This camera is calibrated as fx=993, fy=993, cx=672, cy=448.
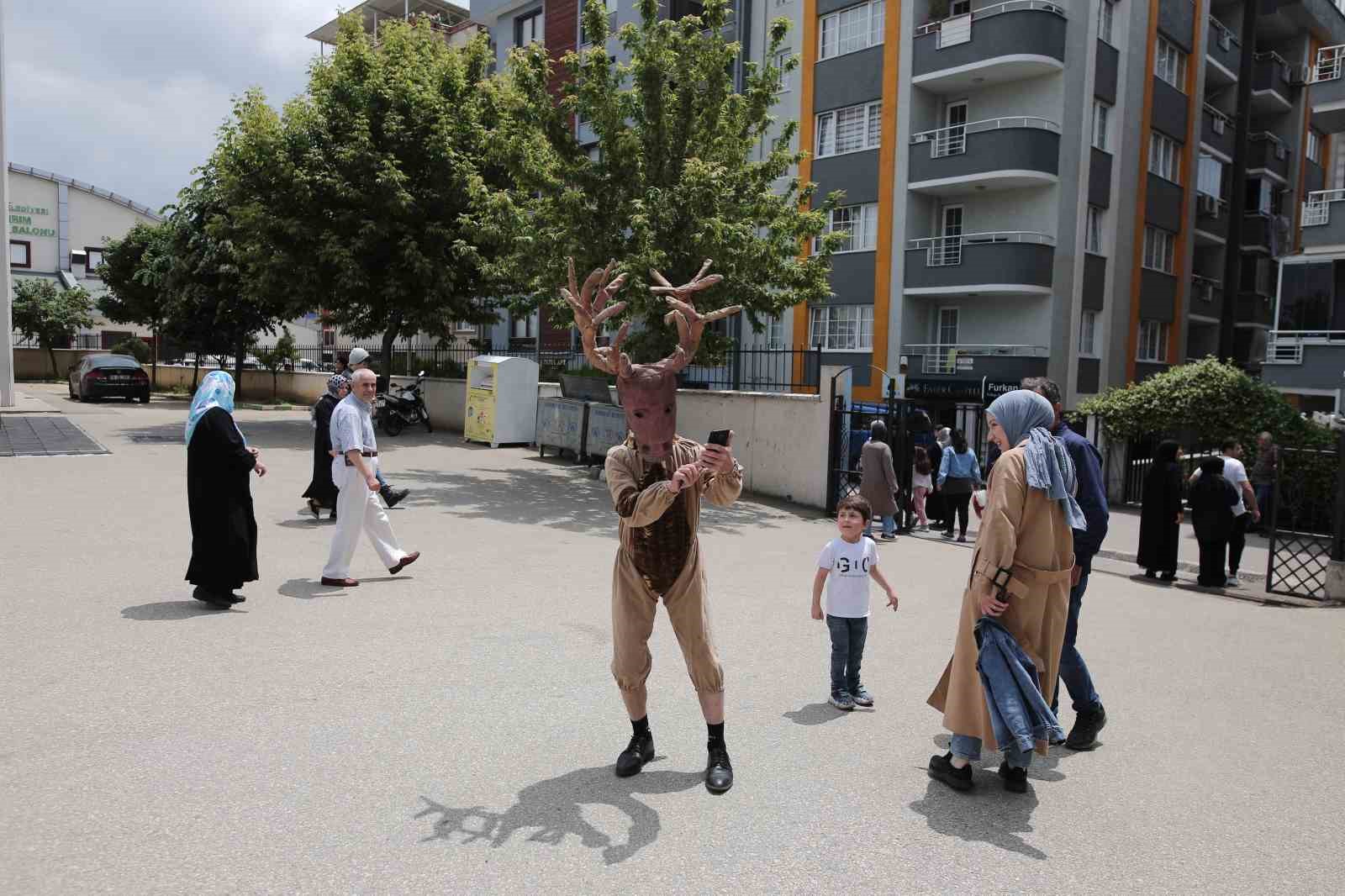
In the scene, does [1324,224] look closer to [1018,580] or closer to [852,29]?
[852,29]

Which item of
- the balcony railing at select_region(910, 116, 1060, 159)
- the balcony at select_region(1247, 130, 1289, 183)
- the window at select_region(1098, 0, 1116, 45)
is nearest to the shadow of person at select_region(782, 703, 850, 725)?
the balcony railing at select_region(910, 116, 1060, 159)

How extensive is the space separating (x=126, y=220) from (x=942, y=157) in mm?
57159

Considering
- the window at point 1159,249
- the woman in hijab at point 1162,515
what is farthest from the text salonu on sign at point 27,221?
the woman in hijab at point 1162,515

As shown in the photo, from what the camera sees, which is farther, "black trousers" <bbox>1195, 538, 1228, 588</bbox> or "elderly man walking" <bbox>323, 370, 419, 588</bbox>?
"black trousers" <bbox>1195, 538, 1228, 588</bbox>

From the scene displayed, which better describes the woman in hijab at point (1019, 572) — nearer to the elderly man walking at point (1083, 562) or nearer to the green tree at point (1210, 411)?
the elderly man walking at point (1083, 562)

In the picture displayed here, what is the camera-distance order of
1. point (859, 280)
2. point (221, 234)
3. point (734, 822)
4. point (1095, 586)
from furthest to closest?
point (859, 280)
point (221, 234)
point (1095, 586)
point (734, 822)

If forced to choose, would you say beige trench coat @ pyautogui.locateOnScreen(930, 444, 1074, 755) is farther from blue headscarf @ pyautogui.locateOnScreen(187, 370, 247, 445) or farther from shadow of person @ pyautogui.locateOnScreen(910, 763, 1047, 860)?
blue headscarf @ pyautogui.locateOnScreen(187, 370, 247, 445)

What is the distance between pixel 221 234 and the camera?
24.1 metres

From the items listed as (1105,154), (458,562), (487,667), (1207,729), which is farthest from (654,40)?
(1105,154)

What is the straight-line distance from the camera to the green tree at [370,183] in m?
20.8

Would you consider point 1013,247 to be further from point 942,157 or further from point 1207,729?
point 1207,729

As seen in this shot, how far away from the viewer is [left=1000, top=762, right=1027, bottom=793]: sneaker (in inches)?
179

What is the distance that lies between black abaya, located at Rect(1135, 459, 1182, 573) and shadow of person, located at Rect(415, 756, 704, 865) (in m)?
7.96

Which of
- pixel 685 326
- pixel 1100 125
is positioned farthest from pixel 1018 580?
pixel 1100 125
